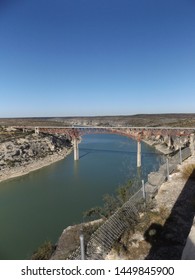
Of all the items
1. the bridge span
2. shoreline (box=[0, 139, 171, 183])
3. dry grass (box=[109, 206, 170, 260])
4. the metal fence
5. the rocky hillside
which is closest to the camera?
the metal fence

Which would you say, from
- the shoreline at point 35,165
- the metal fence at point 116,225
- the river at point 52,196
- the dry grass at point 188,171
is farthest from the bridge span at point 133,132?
the metal fence at point 116,225

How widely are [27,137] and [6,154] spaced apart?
8.99 m

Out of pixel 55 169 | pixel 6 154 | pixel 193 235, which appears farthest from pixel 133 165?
pixel 193 235

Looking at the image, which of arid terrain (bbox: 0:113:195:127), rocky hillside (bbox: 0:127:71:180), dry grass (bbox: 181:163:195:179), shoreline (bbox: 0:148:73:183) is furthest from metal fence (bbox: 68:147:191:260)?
arid terrain (bbox: 0:113:195:127)

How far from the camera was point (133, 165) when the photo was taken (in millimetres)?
34281

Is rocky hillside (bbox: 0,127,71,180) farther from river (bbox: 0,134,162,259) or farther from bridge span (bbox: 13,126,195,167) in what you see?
river (bbox: 0,134,162,259)

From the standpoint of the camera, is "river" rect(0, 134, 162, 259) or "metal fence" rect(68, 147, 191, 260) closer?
"metal fence" rect(68, 147, 191, 260)

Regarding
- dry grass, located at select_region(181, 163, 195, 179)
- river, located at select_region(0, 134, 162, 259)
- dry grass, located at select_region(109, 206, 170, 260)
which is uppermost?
dry grass, located at select_region(181, 163, 195, 179)

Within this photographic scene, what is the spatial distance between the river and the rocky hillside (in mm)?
2979

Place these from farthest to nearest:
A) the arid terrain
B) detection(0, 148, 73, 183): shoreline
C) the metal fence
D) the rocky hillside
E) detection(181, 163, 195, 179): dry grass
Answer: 1. the arid terrain
2. the rocky hillside
3. detection(0, 148, 73, 183): shoreline
4. detection(181, 163, 195, 179): dry grass
5. the metal fence

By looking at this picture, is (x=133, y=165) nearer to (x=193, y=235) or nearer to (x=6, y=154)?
(x=6, y=154)

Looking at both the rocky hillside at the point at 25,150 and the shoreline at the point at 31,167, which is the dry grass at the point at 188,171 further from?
the rocky hillside at the point at 25,150

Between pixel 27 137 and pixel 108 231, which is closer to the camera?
pixel 108 231

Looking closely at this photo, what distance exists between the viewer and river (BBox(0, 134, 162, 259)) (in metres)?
15.1
